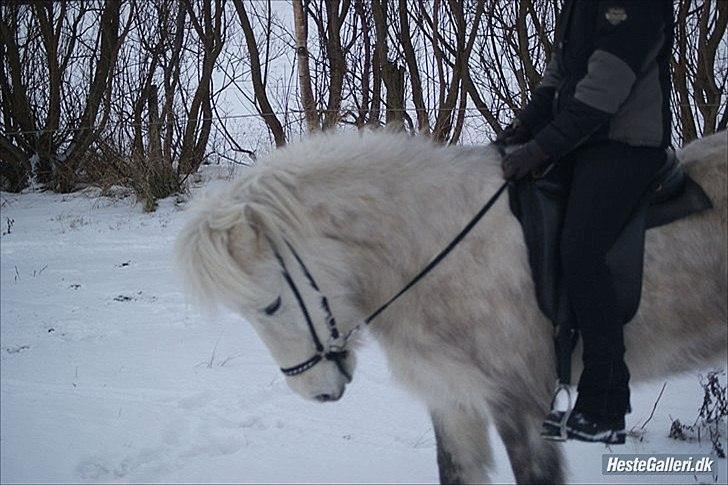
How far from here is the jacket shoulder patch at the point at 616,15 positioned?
1983mm

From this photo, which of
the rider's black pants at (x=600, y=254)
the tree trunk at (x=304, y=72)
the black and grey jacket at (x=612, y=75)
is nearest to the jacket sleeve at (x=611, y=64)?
the black and grey jacket at (x=612, y=75)

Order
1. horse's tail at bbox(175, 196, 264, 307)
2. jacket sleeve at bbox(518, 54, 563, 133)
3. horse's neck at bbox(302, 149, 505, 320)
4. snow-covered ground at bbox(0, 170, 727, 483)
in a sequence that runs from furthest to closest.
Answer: snow-covered ground at bbox(0, 170, 727, 483)
jacket sleeve at bbox(518, 54, 563, 133)
horse's neck at bbox(302, 149, 505, 320)
horse's tail at bbox(175, 196, 264, 307)

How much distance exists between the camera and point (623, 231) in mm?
2137

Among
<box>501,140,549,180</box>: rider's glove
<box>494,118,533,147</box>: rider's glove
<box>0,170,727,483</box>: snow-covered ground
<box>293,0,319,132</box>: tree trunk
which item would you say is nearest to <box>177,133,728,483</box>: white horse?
<box>501,140,549,180</box>: rider's glove

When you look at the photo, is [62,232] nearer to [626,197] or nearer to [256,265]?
[256,265]

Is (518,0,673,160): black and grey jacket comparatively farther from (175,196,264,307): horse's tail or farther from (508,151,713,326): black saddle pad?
(175,196,264,307): horse's tail

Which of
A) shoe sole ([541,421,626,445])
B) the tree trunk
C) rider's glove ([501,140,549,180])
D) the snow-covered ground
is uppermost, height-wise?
the tree trunk

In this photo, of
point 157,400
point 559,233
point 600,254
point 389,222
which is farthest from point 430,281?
point 157,400

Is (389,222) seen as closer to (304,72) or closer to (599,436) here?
(599,436)

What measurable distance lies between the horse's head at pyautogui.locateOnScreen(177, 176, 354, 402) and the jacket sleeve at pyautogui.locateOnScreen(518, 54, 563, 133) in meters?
1.13

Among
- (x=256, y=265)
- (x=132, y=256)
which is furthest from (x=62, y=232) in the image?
(x=256, y=265)

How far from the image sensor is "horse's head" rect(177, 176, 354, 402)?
213 centimetres

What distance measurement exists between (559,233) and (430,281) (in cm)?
50

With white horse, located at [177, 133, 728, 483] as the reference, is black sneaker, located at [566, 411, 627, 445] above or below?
below
